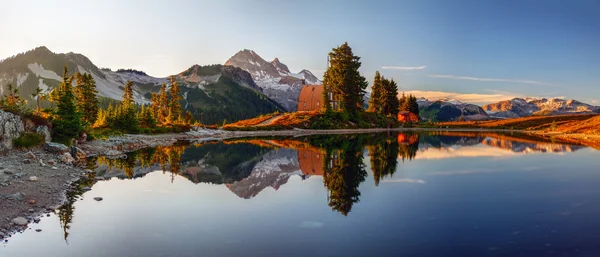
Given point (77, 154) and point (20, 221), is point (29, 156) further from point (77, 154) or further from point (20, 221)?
point (20, 221)

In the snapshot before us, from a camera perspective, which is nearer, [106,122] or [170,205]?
[170,205]

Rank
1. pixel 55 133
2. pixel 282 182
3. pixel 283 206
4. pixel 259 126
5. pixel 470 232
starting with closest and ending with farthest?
pixel 470 232
pixel 283 206
pixel 282 182
pixel 55 133
pixel 259 126

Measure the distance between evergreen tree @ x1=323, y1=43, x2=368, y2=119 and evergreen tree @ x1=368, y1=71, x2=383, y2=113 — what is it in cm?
2054

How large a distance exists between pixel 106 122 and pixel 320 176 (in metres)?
49.4

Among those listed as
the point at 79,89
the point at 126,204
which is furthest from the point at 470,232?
the point at 79,89

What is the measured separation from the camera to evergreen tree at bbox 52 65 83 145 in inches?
1652

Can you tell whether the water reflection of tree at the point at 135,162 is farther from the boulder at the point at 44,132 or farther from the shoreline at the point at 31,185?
the boulder at the point at 44,132

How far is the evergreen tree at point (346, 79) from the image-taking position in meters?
115

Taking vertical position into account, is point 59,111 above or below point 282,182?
above

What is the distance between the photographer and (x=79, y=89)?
75.8 meters

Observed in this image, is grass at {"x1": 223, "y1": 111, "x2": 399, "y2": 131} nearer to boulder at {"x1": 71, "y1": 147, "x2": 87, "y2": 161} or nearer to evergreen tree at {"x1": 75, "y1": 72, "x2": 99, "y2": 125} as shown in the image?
evergreen tree at {"x1": 75, "y1": 72, "x2": 99, "y2": 125}

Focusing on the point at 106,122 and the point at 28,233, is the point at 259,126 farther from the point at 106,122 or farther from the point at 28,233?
the point at 28,233

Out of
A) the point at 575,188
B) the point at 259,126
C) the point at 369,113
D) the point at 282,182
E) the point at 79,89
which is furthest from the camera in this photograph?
the point at 369,113

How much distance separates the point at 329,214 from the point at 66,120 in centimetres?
3747
